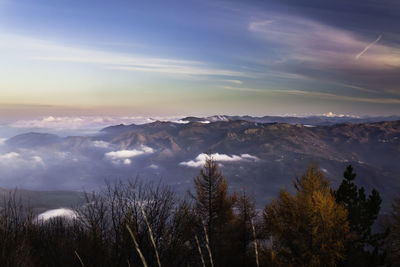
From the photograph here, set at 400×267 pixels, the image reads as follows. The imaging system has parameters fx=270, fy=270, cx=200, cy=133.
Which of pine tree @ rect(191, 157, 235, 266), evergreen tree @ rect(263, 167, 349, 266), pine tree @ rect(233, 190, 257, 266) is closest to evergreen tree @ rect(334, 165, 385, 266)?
evergreen tree @ rect(263, 167, 349, 266)

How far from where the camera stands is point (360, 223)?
2308 centimetres

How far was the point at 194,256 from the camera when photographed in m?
21.5

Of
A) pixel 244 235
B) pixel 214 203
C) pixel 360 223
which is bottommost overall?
pixel 244 235

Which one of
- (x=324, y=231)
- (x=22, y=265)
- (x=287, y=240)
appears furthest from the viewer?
(x=287, y=240)

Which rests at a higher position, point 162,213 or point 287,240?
point 162,213

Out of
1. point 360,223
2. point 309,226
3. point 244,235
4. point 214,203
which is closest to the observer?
point 309,226

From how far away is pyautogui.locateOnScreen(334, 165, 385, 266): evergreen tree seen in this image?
21.6 meters

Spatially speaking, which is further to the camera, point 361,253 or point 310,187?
point 361,253

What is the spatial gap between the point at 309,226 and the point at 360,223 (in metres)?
7.49

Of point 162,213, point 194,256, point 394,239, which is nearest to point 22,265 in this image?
point 162,213

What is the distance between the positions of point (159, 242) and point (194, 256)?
23.3 ft

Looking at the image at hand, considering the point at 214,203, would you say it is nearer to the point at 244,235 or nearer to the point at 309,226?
the point at 244,235

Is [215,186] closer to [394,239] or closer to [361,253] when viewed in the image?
[361,253]

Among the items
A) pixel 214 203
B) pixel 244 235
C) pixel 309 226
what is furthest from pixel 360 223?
pixel 214 203
